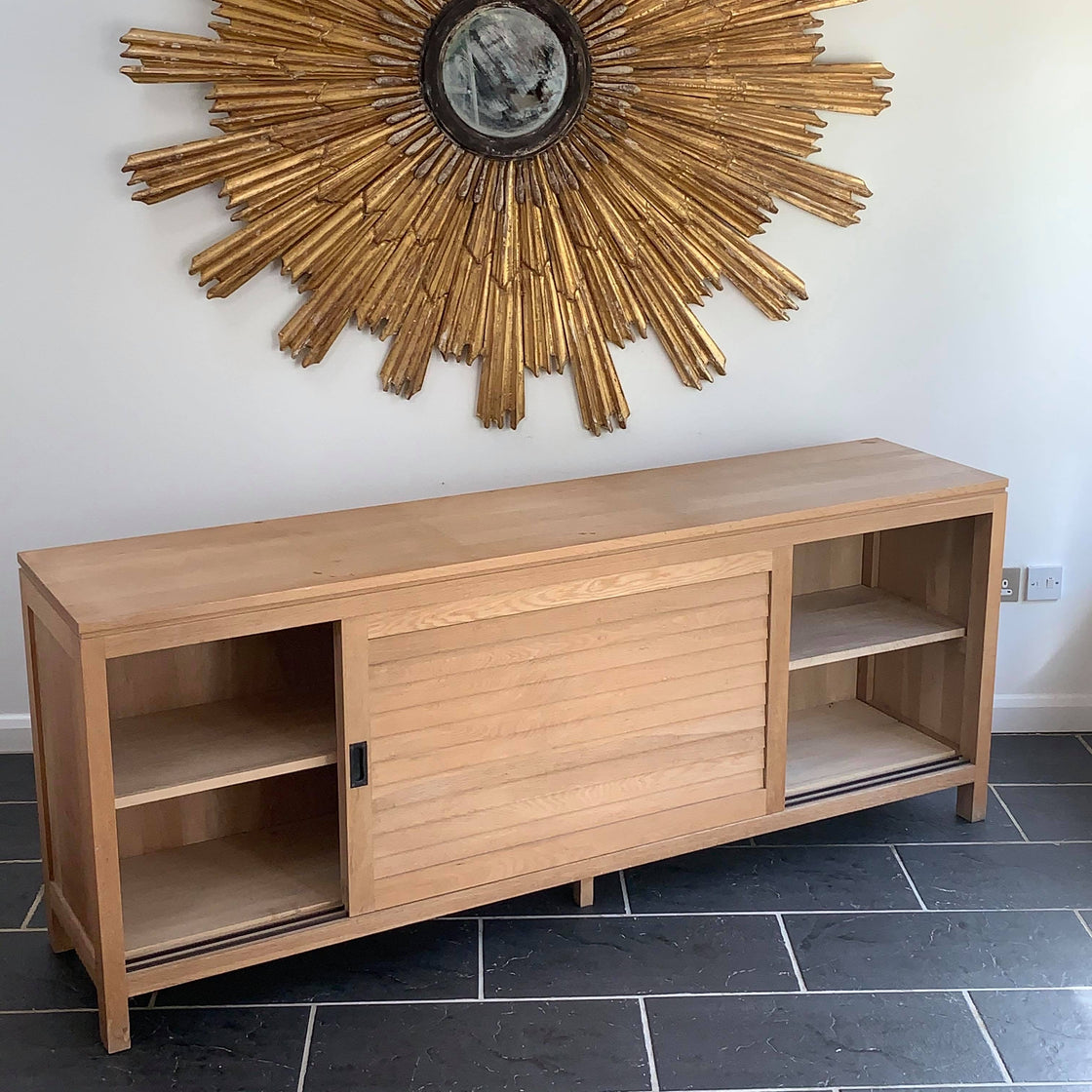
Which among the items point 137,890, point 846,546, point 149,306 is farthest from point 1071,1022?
point 149,306

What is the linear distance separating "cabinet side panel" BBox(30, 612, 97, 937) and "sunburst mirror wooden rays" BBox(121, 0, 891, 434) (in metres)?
0.82

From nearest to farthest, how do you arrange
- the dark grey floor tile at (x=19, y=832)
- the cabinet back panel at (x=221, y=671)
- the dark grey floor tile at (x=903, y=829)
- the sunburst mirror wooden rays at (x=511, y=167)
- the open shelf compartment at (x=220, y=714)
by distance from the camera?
the open shelf compartment at (x=220, y=714) → the cabinet back panel at (x=221, y=671) → the sunburst mirror wooden rays at (x=511, y=167) → the dark grey floor tile at (x=19, y=832) → the dark grey floor tile at (x=903, y=829)

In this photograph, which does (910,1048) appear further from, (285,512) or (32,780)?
(32,780)

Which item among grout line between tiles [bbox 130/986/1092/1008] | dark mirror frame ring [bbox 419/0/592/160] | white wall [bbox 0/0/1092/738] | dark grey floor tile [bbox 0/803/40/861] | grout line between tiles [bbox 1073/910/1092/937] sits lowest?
grout line between tiles [bbox 130/986/1092/1008]

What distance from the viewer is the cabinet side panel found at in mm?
2062

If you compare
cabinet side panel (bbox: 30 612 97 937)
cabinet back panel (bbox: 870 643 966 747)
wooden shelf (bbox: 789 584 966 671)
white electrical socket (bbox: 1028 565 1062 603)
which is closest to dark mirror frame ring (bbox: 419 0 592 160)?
wooden shelf (bbox: 789 584 966 671)

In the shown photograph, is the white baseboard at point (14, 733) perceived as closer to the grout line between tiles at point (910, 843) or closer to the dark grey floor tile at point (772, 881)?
the dark grey floor tile at point (772, 881)

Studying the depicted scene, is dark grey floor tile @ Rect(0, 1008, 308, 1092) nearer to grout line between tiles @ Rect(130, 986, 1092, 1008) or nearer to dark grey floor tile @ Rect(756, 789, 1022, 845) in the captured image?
grout line between tiles @ Rect(130, 986, 1092, 1008)

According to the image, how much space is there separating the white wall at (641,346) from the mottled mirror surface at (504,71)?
0.47 m

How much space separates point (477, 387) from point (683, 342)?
17.7 inches

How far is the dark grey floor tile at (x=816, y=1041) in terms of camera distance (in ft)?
6.86

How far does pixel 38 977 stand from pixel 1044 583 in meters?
2.32

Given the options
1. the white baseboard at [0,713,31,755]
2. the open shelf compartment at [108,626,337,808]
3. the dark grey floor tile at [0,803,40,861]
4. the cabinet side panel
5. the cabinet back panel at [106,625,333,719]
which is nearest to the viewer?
the cabinet side panel

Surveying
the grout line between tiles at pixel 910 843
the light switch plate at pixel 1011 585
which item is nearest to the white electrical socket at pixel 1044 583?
the light switch plate at pixel 1011 585
